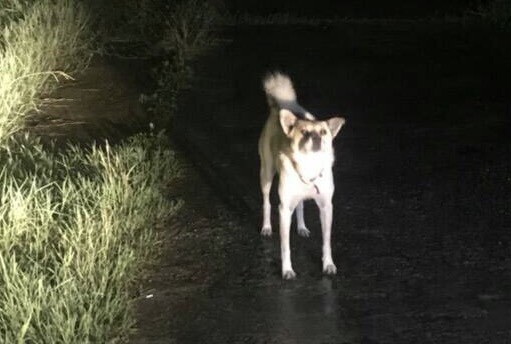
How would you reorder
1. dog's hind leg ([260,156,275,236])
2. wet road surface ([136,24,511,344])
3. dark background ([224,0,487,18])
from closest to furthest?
wet road surface ([136,24,511,344]), dog's hind leg ([260,156,275,236]), dark background ([224,0,487,18])

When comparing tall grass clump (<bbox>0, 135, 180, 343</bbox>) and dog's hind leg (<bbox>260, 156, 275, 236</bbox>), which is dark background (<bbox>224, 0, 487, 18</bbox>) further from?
dog's hind leg (<bbox>260, 156, 275, 236</bbox>)

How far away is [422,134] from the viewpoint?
9.86 meters

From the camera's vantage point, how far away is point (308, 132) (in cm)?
568

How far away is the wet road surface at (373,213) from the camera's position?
5262 mm

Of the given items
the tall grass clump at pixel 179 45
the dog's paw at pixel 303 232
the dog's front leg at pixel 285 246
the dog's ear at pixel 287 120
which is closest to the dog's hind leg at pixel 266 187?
the dog's paw at pixel 303 232

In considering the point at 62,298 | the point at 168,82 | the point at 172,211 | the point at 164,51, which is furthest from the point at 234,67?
the point at 62,298

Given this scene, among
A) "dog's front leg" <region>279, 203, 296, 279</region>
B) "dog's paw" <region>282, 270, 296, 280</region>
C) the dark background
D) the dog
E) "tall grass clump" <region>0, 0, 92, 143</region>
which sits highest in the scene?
the dark background

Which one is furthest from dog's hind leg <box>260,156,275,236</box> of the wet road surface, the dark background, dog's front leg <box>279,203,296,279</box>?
the dark background

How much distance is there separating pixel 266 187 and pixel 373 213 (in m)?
1.03

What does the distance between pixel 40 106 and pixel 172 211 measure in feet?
13.1

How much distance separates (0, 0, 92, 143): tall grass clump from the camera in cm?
923

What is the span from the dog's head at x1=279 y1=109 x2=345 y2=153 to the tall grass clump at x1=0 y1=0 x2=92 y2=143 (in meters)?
3.64

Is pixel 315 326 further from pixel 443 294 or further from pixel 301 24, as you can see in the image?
pixel 301 24

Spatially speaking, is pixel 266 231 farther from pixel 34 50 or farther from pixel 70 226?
pixel 34 50
